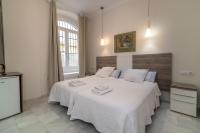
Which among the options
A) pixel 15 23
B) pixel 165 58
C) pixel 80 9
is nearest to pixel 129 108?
pixel 165 58

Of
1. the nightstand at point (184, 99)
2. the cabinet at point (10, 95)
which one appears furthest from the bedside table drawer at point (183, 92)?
the cabinet at point (10, 95)

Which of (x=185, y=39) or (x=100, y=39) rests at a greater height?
(x=100, y=39)

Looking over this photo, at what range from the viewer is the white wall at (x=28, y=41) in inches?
105

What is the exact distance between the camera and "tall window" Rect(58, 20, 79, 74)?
4.11 m

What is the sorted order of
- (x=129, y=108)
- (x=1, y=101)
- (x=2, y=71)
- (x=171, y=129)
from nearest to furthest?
(x=129, y=108) → (x=171, y=129) → (x=1, y=101) → (x=2, y=71)

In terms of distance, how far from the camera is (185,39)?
249cm

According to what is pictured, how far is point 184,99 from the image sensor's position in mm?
2221

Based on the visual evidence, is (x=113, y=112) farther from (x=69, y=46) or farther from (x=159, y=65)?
(x=69, y=46)

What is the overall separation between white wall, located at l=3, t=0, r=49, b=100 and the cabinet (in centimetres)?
67

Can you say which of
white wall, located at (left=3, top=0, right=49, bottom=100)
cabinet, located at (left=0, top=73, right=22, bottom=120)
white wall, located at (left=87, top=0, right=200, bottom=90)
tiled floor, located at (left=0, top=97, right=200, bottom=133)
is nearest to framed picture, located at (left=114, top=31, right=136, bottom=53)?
white wall, located at (left=87, top=0, right=200, bottom=90)

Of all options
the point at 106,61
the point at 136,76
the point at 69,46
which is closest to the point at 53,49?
the point at 69,46

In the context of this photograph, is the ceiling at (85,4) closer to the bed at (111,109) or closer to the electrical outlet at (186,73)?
the electrical outlet at (186,73)

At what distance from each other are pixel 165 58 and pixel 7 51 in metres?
3.86

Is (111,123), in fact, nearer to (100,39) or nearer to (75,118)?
(75,118)
